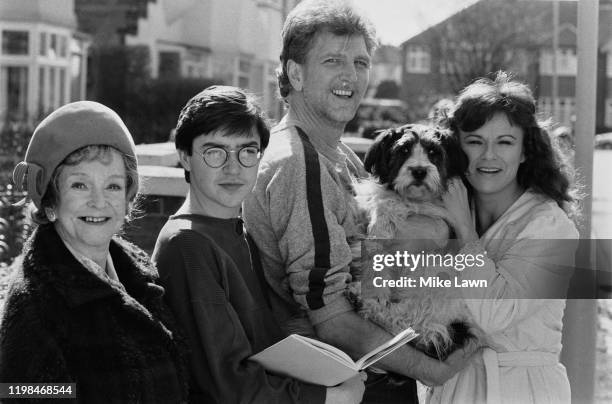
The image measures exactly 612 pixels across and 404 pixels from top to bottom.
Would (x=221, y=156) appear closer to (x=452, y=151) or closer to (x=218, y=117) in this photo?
(x=218, y=117)

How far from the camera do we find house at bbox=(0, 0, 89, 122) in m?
21.5

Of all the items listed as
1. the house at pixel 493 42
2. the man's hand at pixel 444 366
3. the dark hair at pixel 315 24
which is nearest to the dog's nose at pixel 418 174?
the dark hair at pixel 315 24

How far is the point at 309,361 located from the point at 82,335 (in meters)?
0.75

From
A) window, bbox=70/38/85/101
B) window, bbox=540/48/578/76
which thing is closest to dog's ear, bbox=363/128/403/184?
window, bbox=70/38/85/101

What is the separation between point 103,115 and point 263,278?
2.90 ft

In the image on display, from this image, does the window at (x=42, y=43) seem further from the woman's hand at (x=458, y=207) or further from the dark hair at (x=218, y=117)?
the dark hair at (x=218, y=117)

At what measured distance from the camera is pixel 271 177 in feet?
9.91

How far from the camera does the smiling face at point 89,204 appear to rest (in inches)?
95.7

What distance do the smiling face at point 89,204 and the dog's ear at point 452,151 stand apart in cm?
149

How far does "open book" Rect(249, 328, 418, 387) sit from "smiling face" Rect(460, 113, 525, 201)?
944 mm

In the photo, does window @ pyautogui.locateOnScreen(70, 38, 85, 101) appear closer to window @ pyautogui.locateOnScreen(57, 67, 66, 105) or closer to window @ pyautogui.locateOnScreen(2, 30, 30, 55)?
window @ pyautogui.locateOnScreen(57, 67, 66, 105)

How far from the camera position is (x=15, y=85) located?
2203cm

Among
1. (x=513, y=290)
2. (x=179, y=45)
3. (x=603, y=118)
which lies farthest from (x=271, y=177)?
(x=603, y=118)

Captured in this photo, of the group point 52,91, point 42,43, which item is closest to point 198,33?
point 52,91
